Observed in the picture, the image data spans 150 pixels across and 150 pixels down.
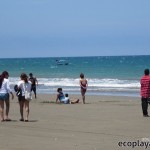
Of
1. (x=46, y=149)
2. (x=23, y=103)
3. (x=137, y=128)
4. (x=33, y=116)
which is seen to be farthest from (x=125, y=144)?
(x=33, y=116)

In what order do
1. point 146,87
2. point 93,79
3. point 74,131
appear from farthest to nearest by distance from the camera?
point 93,79 → point 146,87 → point 74,131

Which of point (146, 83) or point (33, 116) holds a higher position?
point (146, 83)

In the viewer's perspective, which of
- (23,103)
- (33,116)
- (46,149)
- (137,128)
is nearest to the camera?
(46,149)

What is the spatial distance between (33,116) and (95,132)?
4780 millimetres

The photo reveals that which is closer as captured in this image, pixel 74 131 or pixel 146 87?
pixel 74 131

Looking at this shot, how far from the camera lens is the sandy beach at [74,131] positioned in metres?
10.0

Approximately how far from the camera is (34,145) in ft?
32.9

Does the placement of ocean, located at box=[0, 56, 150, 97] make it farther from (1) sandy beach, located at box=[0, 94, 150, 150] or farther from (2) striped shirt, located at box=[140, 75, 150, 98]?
(1) sandy beach, located at box=[0, 94, 150, 150]

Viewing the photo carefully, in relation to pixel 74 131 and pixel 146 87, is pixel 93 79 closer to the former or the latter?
pixel 146 87

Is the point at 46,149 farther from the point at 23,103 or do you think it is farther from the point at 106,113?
the point at 106,113

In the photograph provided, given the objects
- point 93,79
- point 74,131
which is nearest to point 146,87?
point 74,131

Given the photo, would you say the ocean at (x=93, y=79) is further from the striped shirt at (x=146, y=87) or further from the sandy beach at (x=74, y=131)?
the sandy beach at (x=74, y=131)

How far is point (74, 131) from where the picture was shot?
39.6 ft

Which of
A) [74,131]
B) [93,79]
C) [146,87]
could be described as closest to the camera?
[74,131]
